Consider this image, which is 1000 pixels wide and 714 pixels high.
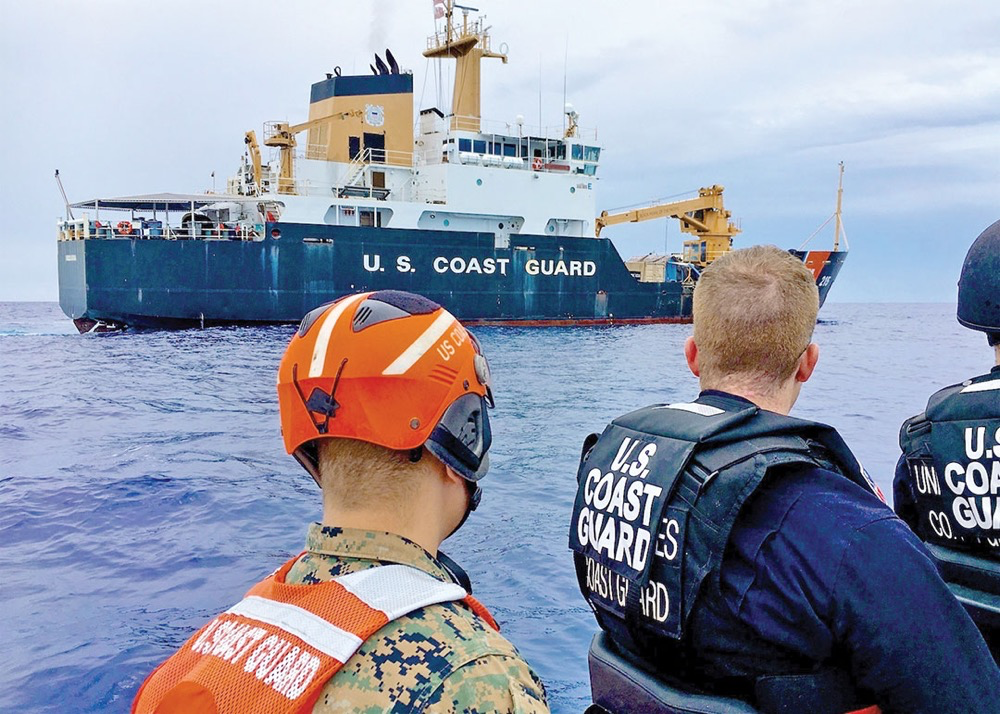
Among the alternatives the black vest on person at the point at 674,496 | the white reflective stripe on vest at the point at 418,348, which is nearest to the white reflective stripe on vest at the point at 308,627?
the white reflective stripe on vest at the point at 418,348

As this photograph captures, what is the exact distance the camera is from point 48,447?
952 cm

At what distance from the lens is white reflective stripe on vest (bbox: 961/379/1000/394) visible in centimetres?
230

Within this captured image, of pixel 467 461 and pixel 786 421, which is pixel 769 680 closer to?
pixel 786 421

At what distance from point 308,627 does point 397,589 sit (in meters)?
0.13

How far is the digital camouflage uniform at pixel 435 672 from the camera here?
1.07m

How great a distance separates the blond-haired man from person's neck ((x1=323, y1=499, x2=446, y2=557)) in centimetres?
52

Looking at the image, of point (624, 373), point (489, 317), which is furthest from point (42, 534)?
point (489, 317)

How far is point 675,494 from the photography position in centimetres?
160

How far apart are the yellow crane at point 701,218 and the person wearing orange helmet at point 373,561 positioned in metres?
30.9

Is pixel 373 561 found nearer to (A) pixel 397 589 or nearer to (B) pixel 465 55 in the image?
(A) pixel 397 589

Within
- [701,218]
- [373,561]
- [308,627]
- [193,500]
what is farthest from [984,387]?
[701,218]

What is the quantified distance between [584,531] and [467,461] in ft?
1.84

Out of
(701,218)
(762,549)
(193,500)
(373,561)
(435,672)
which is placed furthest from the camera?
(701,218)

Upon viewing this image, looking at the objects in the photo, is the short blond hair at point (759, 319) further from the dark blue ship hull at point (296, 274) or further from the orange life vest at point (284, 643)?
the dark blue ship hull at point (296, 274)
